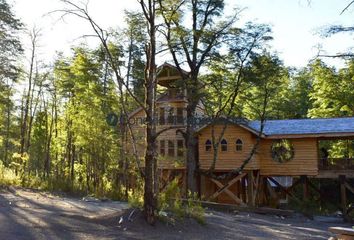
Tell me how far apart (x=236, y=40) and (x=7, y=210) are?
16.1 meters

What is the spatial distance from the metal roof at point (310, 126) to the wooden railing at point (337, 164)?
237cm

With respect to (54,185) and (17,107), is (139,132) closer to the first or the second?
(54,185)

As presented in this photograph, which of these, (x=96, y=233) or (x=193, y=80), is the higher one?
(x=193, y=80)

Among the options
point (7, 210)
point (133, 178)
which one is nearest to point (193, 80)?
point (133, 178)

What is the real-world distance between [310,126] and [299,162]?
2.23m

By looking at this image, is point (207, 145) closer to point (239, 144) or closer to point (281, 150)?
point (239, 144)

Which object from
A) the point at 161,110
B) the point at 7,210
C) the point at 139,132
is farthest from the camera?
the point at 161,110

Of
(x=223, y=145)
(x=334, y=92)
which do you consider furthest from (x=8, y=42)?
(x=334, y=92)

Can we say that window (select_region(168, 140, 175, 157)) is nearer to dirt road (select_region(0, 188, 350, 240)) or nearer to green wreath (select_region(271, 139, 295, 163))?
green wreath (select_region(271, 139, 295, 163))

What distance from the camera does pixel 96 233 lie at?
9766 millimetres

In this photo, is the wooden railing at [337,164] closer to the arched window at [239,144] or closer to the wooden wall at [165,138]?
the arched window at [239,144]

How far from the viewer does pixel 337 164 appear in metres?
24.5

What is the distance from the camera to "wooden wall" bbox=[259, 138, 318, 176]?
78.8 ft

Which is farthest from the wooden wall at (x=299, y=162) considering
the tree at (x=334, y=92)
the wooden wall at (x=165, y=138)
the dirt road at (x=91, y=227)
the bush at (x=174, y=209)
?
the bush at (x=174, y=209)
